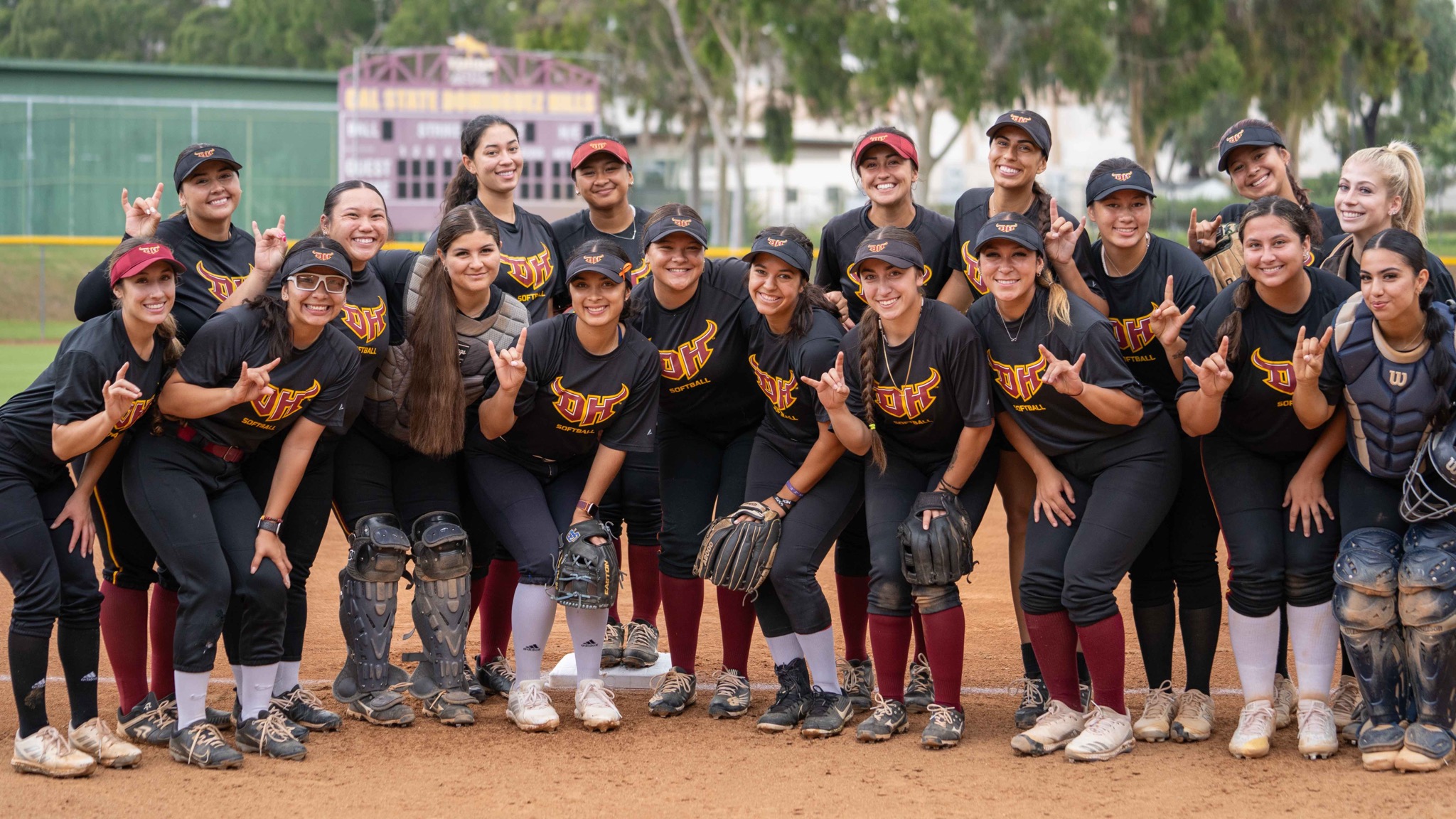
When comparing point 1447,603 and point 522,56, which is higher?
point 522,56

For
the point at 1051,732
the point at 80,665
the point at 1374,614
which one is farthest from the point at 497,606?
the point at 1374,614

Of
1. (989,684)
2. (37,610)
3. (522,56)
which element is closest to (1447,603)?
(989,684)

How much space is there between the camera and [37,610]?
13.8 feet

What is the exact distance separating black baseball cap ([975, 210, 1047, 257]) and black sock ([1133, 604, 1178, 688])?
4.36ft

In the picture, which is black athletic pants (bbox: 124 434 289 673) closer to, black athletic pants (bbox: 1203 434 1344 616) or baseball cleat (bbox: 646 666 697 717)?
baseball cleat (bbox: 646 666 697 717)

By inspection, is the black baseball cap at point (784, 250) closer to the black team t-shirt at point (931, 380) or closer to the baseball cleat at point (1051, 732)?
the black team t-shirt at point (931, 380)

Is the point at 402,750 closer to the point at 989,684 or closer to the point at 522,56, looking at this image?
the point at 989,684

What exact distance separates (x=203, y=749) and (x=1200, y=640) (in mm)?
3332

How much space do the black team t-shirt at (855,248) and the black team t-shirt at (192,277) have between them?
6.98ft

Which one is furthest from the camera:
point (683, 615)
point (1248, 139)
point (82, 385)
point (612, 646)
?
point (612, 646)

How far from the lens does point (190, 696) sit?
173 inches

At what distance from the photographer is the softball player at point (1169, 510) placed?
4.57 metres

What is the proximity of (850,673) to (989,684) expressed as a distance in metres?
0.68

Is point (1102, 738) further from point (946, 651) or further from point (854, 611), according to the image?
point (854, 611)
